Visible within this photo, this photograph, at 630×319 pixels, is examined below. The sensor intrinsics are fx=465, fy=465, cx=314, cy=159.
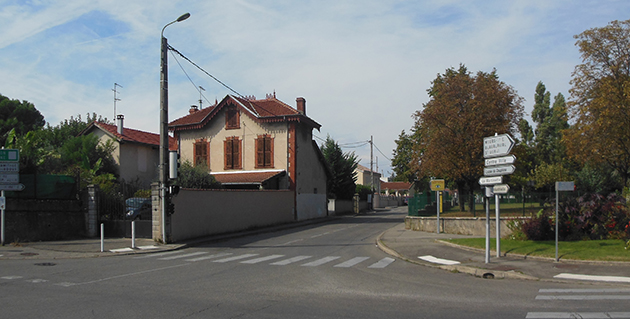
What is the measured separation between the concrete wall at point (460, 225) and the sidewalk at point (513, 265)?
5459mm

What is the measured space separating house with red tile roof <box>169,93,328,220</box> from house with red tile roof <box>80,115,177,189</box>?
8.21 feet

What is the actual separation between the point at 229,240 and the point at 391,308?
14.9 metres

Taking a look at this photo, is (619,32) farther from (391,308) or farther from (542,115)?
(542,115)

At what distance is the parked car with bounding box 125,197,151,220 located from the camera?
2097 cm

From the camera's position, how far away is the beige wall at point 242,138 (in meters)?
34.3

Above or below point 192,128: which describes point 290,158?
below

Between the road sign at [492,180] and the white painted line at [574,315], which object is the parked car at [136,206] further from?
the white painted line at [574,315]

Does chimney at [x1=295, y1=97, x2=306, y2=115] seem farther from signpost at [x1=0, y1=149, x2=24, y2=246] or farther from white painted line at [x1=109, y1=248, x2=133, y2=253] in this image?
signpost at [x1=0, y1=149, x2=24, y2=246]

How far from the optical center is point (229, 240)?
2148 centimetres

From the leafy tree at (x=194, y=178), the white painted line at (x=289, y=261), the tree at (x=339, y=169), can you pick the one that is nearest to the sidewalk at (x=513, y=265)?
the white painted line at (x=289, y=261)

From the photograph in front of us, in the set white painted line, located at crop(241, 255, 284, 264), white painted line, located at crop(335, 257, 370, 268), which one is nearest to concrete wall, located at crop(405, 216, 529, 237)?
white painted line, located at crop(335, 257, 370, 268)

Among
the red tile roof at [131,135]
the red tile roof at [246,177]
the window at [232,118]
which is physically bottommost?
the red tile roof at [246,177]

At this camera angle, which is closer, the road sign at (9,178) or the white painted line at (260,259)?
the white painted line at (260,259)

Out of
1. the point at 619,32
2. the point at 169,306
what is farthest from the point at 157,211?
the point at 619,32
